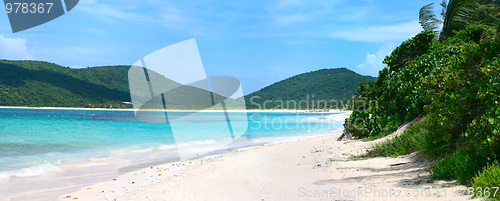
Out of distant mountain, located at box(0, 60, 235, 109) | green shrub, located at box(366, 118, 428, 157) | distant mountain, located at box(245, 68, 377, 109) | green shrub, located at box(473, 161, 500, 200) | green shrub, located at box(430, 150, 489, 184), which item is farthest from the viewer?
distant mountain, located at box(245, 68, 377, 109)

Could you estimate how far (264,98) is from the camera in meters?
175

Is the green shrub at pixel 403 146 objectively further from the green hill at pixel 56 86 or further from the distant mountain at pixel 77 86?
the green hill at pixel 56 86

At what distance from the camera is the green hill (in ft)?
350

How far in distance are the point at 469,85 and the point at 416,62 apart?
823 centimetres

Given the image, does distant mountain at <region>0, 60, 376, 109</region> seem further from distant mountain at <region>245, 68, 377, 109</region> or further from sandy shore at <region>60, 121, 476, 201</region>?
sandy shore at <region>60, 121, 476, 201</region>

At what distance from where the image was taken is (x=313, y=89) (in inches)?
6201

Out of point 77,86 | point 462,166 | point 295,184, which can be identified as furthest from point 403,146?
point 77,86

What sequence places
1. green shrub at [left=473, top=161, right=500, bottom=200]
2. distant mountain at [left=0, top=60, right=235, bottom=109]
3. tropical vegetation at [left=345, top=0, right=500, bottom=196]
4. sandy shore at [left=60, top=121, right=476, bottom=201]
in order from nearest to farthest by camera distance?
green shrub at [left=473, top=161, right=500, bottom=200] → tropical vegetation at [left=345, top=0, right=500, bottom=196] → sandy shore at [left=60, top=121, right=476, bottom=201] → distant mountain at [left=0, top=60, right=235, bottom=109]

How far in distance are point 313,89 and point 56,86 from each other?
113 meters

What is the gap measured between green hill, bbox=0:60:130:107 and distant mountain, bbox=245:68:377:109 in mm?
72626

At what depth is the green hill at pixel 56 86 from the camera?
350ft

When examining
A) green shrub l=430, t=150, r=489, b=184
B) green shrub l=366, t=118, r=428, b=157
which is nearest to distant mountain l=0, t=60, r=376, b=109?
green shrub l=366, t=118, r=428, b=157

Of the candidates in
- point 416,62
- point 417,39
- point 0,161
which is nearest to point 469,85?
point 416,62

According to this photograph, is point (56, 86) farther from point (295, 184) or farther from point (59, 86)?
point (295, 184)
